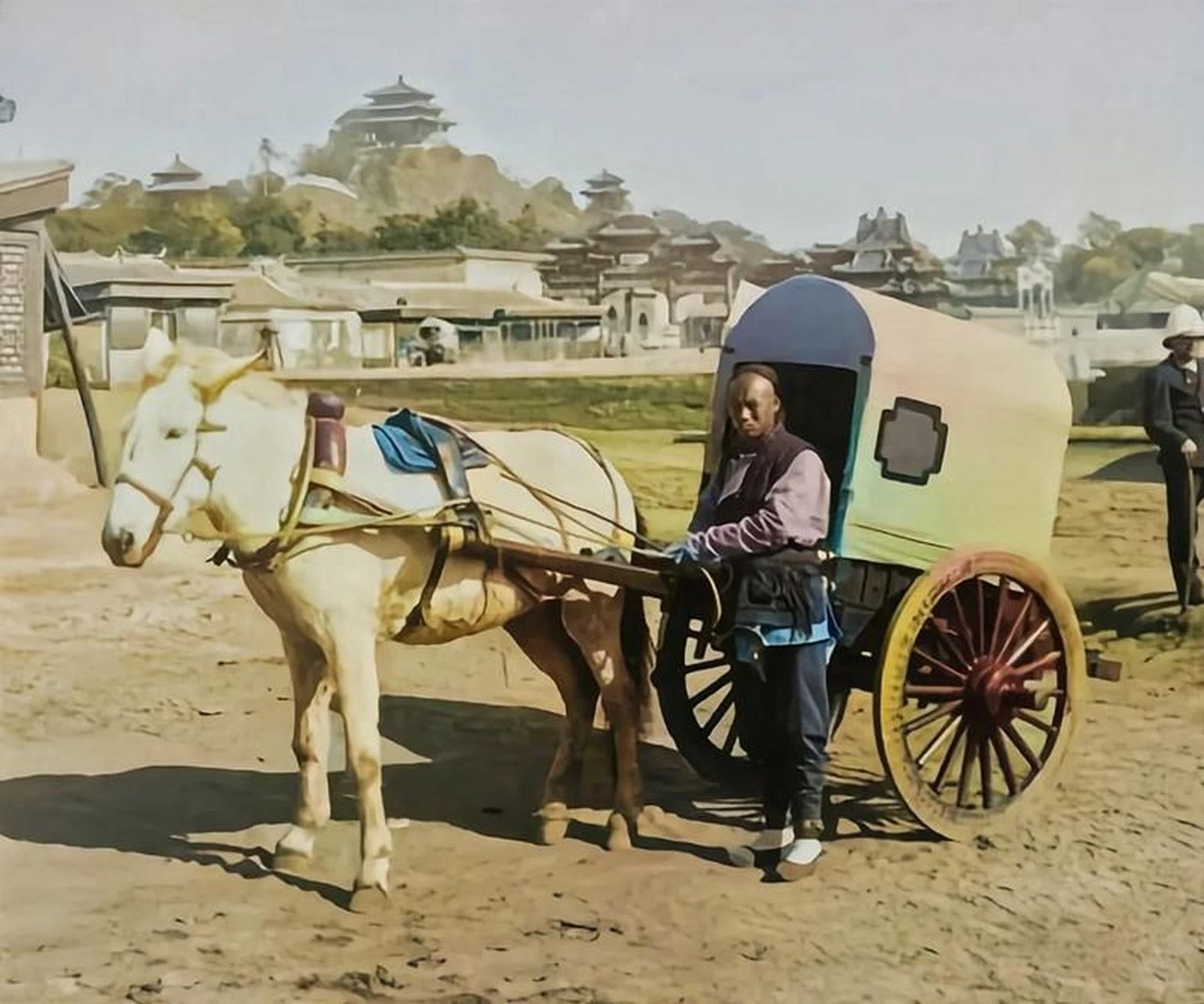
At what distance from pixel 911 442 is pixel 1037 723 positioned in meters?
0.80

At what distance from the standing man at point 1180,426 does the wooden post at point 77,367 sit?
260 cm

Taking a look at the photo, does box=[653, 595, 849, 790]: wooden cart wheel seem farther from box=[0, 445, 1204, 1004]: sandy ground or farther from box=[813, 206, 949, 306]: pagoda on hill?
box=[813, 206, 949, 306]: pagoda on hill

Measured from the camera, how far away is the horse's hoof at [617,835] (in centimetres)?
354

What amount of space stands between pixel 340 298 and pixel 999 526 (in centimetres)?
170

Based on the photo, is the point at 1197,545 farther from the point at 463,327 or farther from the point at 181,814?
the point at 181,814

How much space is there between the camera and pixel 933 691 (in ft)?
11.5

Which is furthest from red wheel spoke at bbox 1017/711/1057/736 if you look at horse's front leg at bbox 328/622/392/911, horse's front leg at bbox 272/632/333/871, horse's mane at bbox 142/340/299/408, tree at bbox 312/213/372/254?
tree at bbox 312/213/372/254

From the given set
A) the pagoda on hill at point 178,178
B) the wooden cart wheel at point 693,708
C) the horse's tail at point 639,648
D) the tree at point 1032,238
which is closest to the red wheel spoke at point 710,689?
the wooden cart wheel at point 693,708

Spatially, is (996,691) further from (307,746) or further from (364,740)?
(307,746)

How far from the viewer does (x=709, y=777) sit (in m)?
3.60

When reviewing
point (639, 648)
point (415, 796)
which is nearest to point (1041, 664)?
point (639, 648)

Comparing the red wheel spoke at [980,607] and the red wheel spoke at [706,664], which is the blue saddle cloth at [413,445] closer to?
the red wheel spoke at [706,664]

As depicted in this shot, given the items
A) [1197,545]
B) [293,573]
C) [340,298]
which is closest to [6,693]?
[293,573]

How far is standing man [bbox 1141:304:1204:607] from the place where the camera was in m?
3.79
